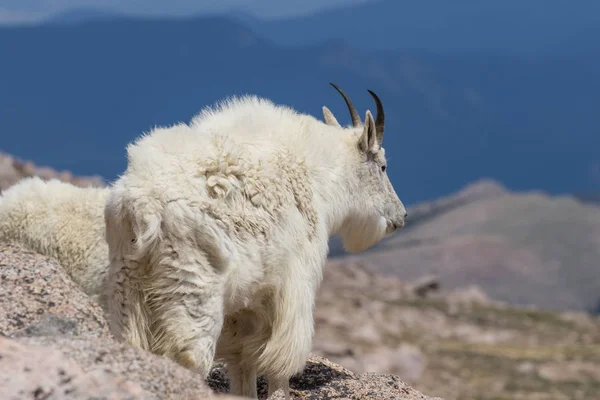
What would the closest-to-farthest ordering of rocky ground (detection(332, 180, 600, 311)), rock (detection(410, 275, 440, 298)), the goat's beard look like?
the goat's beard
rock (detection(410, 275, 440, 298))
rocky ground (detection(332, 180, 600, 311))

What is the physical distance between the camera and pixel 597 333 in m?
36.3

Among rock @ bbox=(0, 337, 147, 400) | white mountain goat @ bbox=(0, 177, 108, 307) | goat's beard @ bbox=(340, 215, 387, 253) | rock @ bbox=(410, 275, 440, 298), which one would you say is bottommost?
rock @ bbox=(0, 337, 147, 400)

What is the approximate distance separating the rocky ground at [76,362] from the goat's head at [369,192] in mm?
1197

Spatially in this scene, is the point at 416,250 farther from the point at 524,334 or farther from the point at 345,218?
the point at 345,218

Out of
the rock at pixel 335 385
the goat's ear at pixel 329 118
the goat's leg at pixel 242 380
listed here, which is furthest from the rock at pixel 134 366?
the goat's ear at pixel 329 118

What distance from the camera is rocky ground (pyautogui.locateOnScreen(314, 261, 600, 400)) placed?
941 inches

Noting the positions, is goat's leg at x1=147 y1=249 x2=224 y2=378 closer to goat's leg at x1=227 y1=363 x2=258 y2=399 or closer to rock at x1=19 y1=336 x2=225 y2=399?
rock at x1=19 y1=336 x2=225 y2=399

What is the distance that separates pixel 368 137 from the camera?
763 centimetres

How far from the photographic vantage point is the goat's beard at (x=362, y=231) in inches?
307

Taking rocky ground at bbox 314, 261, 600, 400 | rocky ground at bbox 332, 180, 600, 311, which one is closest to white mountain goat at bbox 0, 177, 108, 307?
rocky ground at bbox 314, 261, 600, 400

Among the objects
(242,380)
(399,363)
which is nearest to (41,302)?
(242,380)

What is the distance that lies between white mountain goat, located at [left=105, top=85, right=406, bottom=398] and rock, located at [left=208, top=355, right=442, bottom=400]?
0.58 m

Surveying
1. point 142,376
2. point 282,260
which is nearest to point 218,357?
point 282,260

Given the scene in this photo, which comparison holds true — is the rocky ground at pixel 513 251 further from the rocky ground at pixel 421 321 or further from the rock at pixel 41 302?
the rock at pixel 41 302
